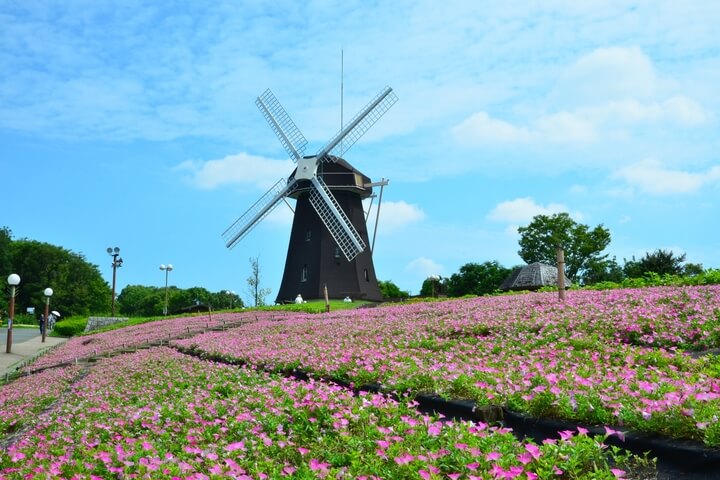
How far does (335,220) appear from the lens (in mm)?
39812

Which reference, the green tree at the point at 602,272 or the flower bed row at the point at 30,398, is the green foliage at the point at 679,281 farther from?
the green tree at the point at 602,272

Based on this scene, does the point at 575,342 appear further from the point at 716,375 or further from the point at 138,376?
the point at 138,376

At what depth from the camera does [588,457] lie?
4.62 metres

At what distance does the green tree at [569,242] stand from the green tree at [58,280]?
55.6 metres

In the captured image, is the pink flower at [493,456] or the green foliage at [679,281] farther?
the green foliage at [679,281]

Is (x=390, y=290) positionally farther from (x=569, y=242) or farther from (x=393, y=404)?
(x=393, y=404)

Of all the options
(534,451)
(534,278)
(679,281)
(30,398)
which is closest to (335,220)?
(534,278)

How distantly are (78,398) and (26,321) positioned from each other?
2497 inches

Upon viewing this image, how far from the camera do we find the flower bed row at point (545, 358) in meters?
5.63

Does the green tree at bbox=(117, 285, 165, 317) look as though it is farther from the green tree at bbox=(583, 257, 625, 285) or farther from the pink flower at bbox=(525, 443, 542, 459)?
the pink flower at bbox=(525, 443, 542, 459)

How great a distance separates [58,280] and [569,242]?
6309 centimetres

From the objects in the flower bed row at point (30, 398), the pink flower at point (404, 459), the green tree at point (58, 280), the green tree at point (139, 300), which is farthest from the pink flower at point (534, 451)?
the green tree at point (139, 300)

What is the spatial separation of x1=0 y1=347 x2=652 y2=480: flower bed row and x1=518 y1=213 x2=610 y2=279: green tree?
187ft

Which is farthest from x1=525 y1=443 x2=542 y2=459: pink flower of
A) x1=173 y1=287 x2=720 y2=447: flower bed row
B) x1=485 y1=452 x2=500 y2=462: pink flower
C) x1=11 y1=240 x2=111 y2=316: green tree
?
x1=11 y1=240 x2=111 y2=316: green tree
